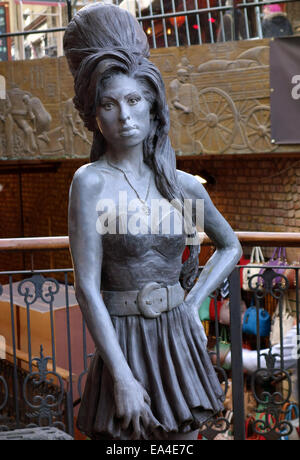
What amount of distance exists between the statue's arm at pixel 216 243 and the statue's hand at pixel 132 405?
33cm

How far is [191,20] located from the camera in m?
6.56

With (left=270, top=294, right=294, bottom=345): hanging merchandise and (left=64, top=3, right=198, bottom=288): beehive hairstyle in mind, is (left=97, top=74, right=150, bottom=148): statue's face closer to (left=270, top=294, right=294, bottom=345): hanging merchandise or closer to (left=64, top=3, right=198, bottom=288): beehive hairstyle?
(left=64, top=3, right=198, bottom=288): beehive hairstyle

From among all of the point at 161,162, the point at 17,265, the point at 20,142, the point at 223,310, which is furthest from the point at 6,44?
the point at 161,162

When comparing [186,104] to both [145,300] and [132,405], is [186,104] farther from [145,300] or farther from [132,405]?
[132,405]

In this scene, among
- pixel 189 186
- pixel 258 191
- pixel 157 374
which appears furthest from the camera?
pixel 258 191

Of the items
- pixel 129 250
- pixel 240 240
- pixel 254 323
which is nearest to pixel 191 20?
pixel 254 323

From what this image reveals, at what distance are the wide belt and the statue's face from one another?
1.30 ft

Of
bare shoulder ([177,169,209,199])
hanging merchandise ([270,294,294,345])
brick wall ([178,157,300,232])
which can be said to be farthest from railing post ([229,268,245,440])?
brick wall ([178,157,300,232])

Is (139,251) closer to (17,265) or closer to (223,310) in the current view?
(223,310)

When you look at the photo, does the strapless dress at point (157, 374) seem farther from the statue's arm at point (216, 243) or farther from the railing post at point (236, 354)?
the railing post at point (236, 354)

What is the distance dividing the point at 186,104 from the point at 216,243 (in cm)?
485

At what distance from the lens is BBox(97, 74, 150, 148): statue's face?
5.08 ft
